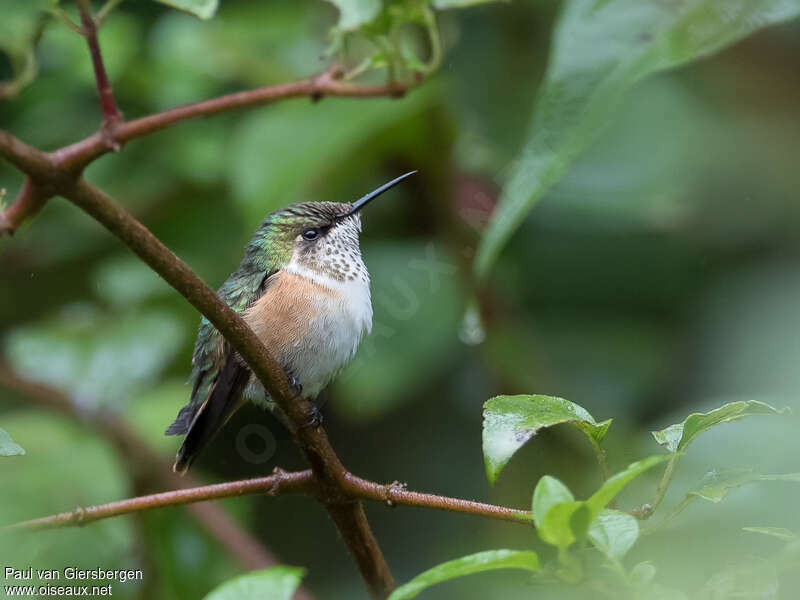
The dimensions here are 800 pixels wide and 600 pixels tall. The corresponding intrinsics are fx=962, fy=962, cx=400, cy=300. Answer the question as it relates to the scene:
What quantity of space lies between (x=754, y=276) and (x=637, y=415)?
569mm

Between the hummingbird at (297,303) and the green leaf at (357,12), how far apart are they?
16.4 inches

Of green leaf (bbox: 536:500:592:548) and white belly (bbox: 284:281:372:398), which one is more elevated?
green leaf (bbox: 536:500:592:548)

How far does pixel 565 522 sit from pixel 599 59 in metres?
1.07

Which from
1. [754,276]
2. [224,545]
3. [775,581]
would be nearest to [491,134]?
[754,276]

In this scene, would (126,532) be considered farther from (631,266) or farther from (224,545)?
(631,266)

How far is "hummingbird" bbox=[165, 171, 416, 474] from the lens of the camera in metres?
2.04

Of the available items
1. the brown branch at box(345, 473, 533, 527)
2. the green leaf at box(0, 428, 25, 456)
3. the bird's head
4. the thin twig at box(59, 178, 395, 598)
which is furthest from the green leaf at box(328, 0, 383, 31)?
the green leaf at box(0, 428, 25, 456)

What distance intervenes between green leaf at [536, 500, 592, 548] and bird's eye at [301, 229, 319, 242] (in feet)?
4.86

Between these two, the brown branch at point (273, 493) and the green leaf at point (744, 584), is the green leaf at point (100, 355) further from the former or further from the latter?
the green leaf at point (744, 584)

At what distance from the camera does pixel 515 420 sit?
110 cm

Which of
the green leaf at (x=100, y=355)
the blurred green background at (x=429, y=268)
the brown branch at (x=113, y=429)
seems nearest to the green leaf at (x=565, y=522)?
the blurred green background at (x=429, y=268)

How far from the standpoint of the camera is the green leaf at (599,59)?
5.43ft

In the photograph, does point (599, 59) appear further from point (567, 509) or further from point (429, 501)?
point (567, 509)

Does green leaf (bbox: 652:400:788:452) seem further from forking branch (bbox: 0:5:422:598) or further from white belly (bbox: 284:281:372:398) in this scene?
white belly (bbox: 284:281:372:398)
